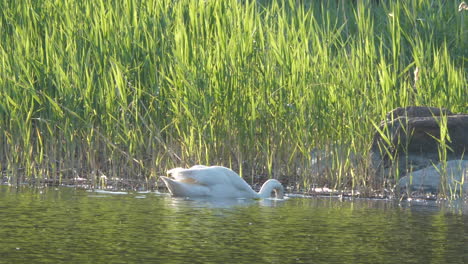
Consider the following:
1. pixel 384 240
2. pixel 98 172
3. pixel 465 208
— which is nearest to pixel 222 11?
pixel 98 172

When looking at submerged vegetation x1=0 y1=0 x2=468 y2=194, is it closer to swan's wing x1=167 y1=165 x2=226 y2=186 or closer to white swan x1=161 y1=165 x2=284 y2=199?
white swan x1=161 y1=165 x2=284 y2=199

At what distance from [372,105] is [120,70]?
2348mm

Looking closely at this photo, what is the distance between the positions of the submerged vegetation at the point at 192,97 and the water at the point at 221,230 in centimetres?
89

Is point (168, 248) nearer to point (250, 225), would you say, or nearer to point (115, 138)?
point (250, 225)

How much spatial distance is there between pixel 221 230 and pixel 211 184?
74.3 inches

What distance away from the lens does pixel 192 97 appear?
29.1 ft

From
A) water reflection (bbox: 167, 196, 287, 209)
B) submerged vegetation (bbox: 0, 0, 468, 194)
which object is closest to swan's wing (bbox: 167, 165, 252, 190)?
water reflection (bbox: 167, 196, 287, 209)

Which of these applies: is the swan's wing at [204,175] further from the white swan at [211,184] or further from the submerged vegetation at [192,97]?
the submerged vegetation at [192,97]

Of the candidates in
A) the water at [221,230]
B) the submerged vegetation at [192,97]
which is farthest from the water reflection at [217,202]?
the submerged vegetation at [192,97]

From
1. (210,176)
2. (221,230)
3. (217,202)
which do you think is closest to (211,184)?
(210,176)

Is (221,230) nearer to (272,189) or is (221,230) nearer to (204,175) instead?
(204,175)

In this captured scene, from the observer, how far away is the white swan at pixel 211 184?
7.93 m

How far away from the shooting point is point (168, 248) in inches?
213

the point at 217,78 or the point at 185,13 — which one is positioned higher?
the point at 185,13
